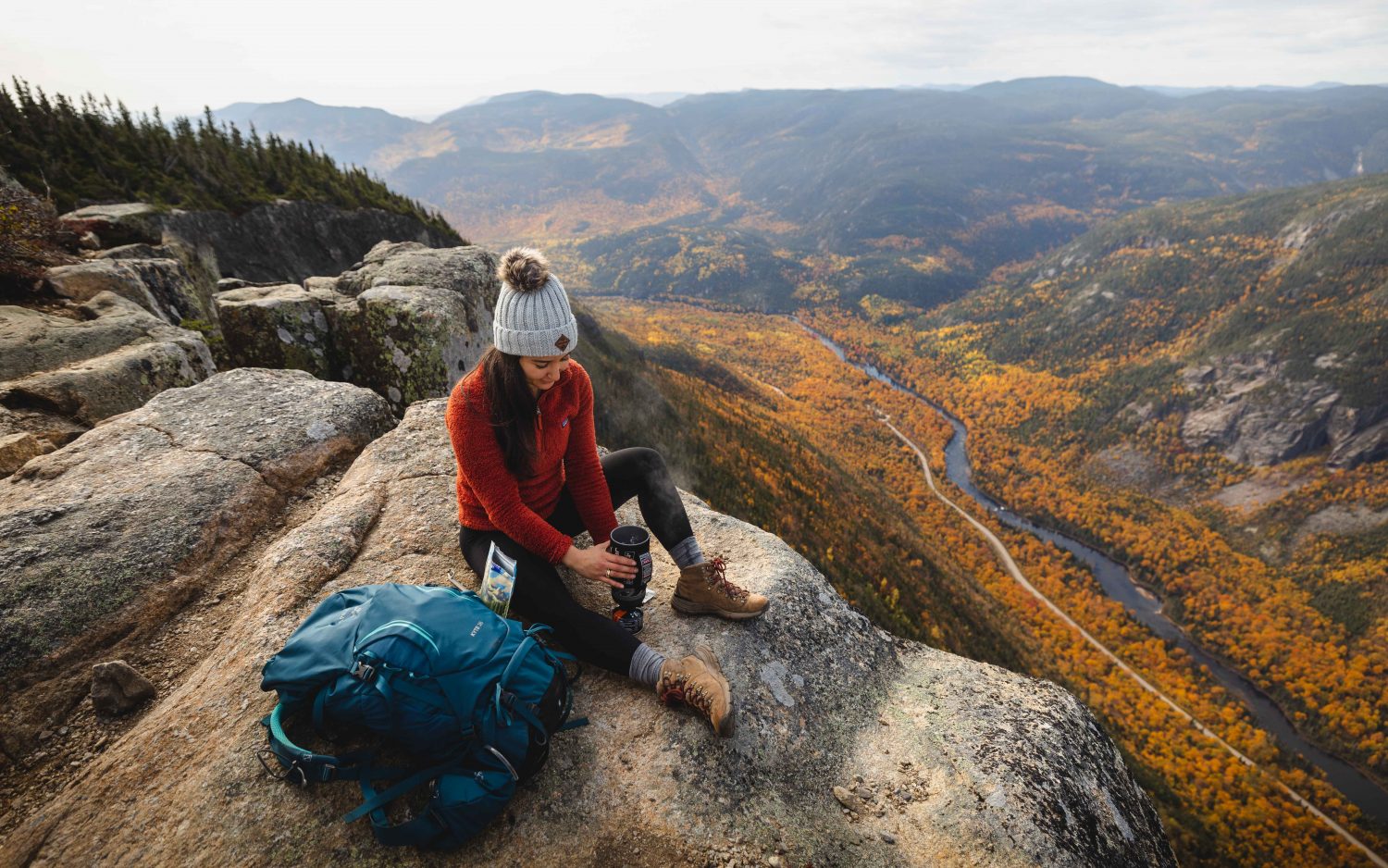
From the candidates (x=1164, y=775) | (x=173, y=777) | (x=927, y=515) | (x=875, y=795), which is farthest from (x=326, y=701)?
(x=927, y=515)

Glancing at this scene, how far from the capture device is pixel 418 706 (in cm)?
404

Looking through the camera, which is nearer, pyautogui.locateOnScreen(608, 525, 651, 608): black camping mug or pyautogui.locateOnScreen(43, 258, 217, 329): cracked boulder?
pyautogui.locateOnScreen(608, 525, 651, 608): black camping mug

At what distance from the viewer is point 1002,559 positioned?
10762cm

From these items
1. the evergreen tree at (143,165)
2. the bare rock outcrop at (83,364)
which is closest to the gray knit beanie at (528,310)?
the bare rock outcrop at (83,364)

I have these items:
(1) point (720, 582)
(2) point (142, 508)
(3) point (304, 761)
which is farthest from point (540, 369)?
(2) point (142, 508)

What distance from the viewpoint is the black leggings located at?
5.44m

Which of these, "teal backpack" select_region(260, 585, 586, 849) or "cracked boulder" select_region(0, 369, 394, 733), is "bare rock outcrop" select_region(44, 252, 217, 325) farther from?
"teal backpack" select_region(260, 585, 586, 849)

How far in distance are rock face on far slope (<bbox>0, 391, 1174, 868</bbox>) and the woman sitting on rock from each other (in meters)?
0.50

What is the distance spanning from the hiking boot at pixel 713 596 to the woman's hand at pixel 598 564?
118 centimetres

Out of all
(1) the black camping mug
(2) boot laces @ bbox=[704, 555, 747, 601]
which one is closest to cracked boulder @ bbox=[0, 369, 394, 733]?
(1) the black camping mug

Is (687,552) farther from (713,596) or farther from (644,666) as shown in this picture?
(644,666)

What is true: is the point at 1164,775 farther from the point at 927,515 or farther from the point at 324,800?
the point at 324,800

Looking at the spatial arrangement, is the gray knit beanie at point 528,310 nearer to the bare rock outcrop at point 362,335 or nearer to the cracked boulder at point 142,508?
the cracked boulder at point 142,508

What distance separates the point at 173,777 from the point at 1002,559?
123906 mm
